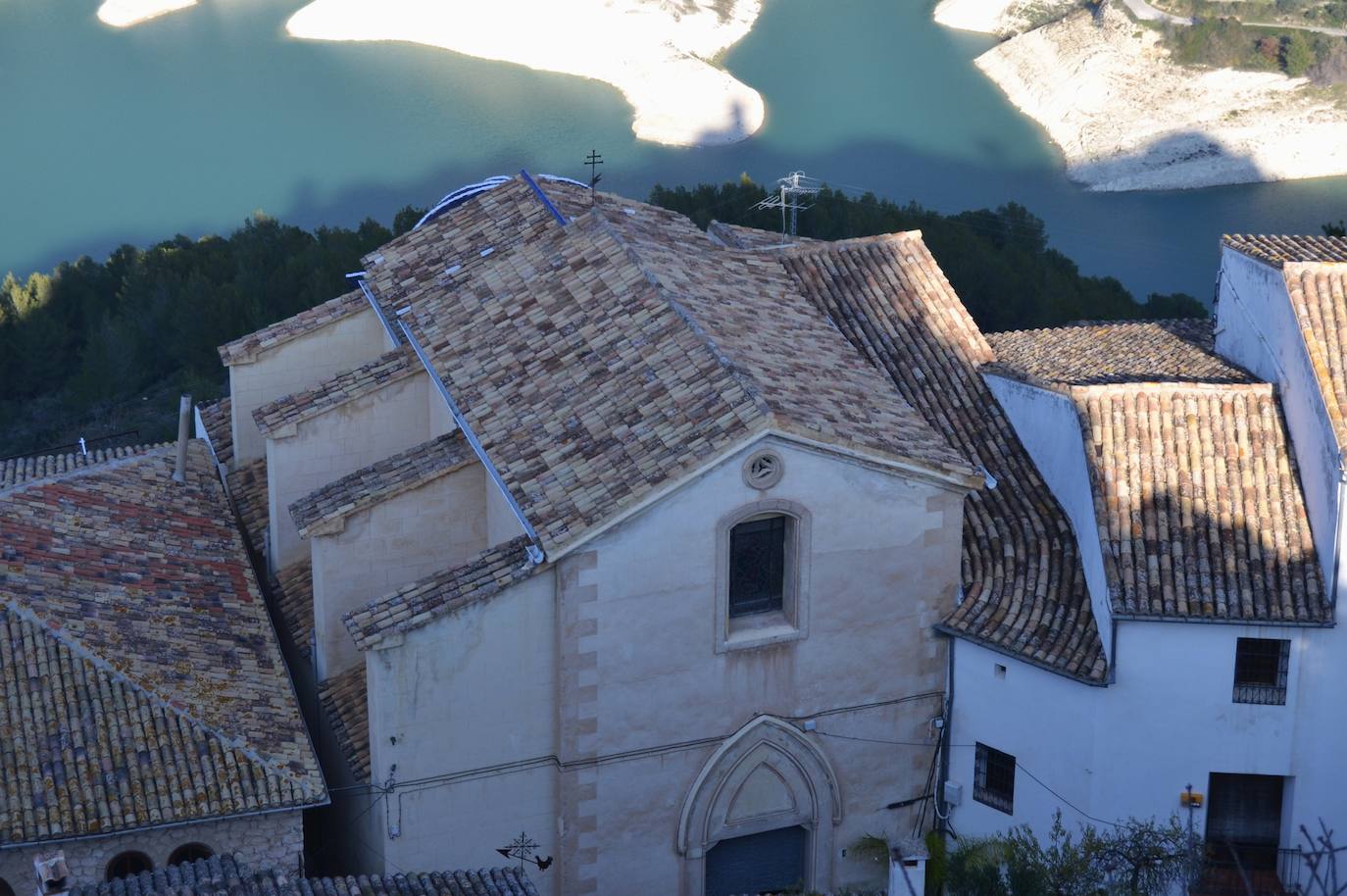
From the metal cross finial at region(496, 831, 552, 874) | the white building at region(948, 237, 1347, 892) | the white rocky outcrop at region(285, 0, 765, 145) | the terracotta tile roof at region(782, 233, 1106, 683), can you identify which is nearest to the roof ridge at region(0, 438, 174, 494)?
the metal cross finial at region(496, 831, 552, 874)

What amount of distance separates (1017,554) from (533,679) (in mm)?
6641

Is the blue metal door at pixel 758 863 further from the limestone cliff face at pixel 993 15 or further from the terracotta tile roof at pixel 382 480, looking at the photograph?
the limestone cliff face at pixel 993 15

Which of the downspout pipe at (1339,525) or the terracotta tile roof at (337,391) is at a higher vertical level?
the terracotta tile roof at (337,391)

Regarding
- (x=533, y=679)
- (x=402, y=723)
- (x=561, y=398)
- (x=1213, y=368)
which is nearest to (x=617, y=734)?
(x=533, y=679)

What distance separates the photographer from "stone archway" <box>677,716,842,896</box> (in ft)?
75.3

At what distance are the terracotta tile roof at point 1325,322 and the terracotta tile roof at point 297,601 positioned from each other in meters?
13.4

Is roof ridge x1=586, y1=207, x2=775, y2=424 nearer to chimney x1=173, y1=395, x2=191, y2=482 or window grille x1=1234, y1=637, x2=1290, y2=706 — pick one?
window grille x1=1234, y1=637, x2=1290, y2=706

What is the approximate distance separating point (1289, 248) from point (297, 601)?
15.1 m

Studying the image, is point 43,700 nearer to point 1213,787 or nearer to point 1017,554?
point 1017,554

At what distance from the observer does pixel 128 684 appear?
71.2 ft

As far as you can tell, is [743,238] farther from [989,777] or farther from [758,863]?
[758,863]

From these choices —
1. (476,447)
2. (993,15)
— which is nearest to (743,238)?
(476,447)

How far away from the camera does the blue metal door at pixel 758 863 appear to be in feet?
77.7

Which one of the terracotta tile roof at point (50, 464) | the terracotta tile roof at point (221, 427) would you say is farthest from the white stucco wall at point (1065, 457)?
the terracotta tile roof at point (50, 464)
